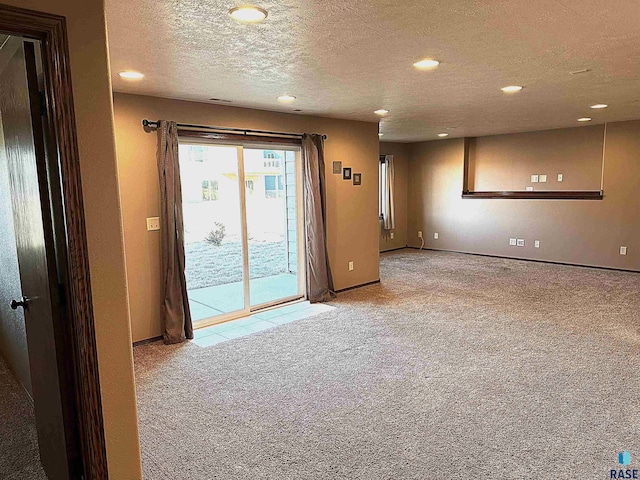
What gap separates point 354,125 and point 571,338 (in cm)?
362

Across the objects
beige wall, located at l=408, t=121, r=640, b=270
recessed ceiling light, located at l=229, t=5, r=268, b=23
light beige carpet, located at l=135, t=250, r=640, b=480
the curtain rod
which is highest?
recessed ceiling light, located at l=229, t=5, r=268, b=23

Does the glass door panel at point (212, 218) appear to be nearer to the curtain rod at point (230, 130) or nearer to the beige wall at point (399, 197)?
the curtain rod at point (230, 130)

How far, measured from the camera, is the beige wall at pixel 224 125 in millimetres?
3951

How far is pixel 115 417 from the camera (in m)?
1.63

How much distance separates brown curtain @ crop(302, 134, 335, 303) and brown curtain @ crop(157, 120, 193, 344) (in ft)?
5.48

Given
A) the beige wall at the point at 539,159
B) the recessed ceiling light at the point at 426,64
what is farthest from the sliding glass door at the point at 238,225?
the beige wall at the point at 539,159

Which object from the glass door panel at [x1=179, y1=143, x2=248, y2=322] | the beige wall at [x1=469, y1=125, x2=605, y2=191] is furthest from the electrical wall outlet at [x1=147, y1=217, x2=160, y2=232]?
the beige wall at [x1=469, y1=125, x2=605, y2=191]

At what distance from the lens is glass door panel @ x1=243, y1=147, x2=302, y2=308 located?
5184 mm

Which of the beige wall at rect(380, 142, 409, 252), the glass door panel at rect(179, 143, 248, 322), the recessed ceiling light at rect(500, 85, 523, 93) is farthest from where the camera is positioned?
the beige wall at rect(380, 142, 409, 252)

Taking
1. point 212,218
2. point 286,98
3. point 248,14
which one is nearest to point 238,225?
point 212,218

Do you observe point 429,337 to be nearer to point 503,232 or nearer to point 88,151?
point 88,151

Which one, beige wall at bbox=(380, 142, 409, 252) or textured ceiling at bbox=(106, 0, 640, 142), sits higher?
textured ceiling at bbox=(106, 0, 640, 142)

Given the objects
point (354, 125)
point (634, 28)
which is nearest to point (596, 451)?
point (634, 28)

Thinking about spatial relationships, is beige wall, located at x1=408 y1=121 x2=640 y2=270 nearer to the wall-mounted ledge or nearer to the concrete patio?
the wall-mounted ledge
